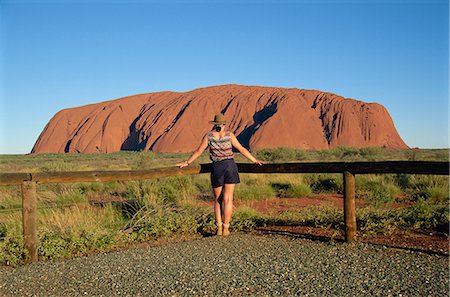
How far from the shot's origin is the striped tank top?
7891 mm

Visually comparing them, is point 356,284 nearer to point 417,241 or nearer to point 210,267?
point 210,267

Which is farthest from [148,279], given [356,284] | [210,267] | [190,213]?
[190,213]

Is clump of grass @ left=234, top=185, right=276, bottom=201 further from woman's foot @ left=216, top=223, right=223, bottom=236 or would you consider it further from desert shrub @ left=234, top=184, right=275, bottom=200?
woman's foot @ left=216, top=223, right=223, bottom=236

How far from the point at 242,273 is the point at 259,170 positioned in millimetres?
2923

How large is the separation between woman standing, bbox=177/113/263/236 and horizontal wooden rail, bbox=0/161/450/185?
1.19 feet

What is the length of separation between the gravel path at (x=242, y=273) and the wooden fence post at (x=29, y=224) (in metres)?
0.27

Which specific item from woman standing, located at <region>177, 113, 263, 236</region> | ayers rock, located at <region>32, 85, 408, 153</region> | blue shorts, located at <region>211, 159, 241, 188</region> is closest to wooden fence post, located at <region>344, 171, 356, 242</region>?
woman standing, located at <region>177, 113, 263, 236</region>

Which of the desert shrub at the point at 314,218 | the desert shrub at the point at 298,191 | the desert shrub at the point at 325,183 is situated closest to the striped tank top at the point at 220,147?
the desert shrub at the point at 314,218

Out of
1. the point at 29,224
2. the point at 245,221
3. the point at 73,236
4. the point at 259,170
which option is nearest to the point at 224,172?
the point at 259,170

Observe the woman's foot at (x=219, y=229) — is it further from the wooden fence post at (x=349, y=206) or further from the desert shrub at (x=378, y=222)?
the desert shrub at (x=378, y=222)

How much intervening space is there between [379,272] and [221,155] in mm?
3259

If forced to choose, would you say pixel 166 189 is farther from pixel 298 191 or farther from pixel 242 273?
pixel 242 273

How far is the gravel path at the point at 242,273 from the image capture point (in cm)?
497

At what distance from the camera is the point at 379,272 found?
5492mm
